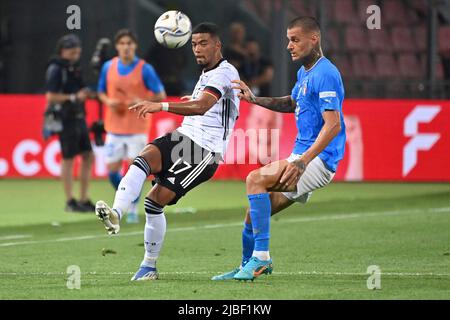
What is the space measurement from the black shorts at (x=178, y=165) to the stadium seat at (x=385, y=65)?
12074 millimetres

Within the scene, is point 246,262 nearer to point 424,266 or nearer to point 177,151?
point 177,151

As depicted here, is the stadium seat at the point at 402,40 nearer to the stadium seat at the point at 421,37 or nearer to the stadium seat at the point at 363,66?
the stadium seat at the point at 421,37

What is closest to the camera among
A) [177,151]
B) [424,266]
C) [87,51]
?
[177,151]

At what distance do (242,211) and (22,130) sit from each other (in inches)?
217

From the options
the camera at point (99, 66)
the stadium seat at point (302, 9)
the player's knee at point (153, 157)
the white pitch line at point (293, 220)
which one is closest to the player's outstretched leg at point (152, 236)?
the player's knee at point (153, 157)

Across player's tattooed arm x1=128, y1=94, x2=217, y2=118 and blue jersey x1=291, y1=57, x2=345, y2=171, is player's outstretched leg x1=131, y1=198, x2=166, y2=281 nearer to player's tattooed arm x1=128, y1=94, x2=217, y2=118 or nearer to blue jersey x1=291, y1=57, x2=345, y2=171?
player's tattooed arm x1=128, y1=94, x2=217, y2=118

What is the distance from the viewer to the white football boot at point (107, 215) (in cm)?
853

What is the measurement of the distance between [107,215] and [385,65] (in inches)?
529

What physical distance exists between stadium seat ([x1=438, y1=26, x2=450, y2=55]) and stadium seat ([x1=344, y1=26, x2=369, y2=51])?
1.51 meters

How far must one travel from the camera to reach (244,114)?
62.3ft

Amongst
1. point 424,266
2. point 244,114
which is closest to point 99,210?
point 424,266

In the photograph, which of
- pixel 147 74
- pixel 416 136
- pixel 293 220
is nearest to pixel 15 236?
pixel 147 74

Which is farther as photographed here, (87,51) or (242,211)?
(87,51)

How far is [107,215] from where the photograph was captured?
8562 millimetres
